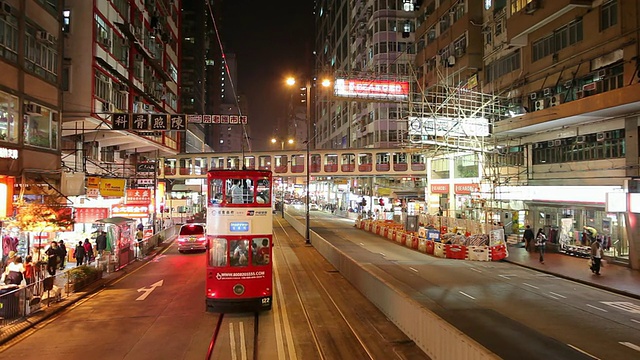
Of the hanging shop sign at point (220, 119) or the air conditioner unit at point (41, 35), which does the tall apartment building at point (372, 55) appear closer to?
the hanging shop sign at point (220, 119)

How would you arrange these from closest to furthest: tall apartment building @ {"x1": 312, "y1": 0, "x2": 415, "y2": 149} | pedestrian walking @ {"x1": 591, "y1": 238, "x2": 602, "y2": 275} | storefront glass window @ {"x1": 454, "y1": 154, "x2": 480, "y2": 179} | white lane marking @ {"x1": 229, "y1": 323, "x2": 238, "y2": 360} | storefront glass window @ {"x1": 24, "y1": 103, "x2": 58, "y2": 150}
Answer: white lane marking @ {"x1": 229, "y1": 323, "x2": 238, "y2": 360} → storefront glass window @ {"x1": 24, "y1": 103, "x2": 58, "y2": 150} → pedestrian walking @ {"x1": 591, "y1": 238, "x2": 602, "y2": 275} → storefront glass window @ {"x1": 454, "y1": 154, "x2": 480, "y2": 179} → tall apartment building @ {"x1": 312, "y1": 0, "x2": 415, "y2": 149}

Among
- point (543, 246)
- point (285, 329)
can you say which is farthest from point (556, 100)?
point (285, 329)

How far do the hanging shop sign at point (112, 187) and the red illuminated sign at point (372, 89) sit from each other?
46.7 ft

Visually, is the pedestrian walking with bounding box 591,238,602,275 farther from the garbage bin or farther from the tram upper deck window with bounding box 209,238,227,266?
the garbage bin

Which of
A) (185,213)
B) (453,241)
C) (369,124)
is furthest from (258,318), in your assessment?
(369,124)

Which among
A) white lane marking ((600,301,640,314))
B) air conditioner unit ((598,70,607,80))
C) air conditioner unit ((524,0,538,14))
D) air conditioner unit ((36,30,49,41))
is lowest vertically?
white lane marking ((600,301,640,314))

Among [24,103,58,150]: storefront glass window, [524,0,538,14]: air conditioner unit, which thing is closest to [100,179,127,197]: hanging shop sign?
[24,103,58,150]: storefront glass window

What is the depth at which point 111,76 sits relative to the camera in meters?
27.1

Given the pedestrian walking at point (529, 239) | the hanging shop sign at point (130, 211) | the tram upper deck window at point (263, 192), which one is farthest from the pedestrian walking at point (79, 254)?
the pedestrian walking at point (529, 239)

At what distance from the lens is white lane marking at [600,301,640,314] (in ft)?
45.2

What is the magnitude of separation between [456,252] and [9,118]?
21821 millimetres

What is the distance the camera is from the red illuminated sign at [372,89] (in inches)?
1184

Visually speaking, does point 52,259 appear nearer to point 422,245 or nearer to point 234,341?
point 234,341

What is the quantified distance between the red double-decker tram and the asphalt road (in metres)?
5.21
